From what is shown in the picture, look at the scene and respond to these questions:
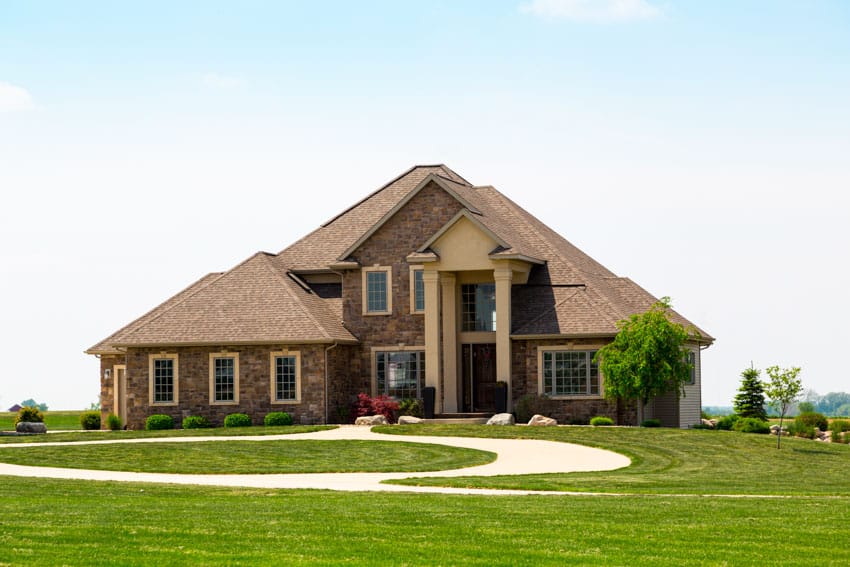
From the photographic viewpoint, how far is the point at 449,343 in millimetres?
45719

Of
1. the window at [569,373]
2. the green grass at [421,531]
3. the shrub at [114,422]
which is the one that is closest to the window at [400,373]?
the window at [569,373]

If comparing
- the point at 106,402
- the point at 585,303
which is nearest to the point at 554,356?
the point at 585,303

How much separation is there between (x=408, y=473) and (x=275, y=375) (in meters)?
17.2

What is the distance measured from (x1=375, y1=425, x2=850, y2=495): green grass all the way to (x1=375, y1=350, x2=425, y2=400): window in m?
5.92

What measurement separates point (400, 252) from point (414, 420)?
6983 millimetres

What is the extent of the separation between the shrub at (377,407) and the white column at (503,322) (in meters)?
4.06

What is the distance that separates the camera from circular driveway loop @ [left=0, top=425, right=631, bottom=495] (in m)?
25.2

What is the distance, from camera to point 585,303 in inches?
1759

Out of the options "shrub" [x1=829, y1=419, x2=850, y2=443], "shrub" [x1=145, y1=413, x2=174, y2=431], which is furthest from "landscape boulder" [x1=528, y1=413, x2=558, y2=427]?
"shrub" [x1=145, y1=413, x2=174, y2=431]

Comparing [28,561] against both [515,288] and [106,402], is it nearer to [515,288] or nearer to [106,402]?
[515,288]

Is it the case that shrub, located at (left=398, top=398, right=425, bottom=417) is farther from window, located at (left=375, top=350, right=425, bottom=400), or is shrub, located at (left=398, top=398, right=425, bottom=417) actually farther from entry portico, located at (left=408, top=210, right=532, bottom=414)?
window, located at (left=375, top=350, right=425, bottom=400)

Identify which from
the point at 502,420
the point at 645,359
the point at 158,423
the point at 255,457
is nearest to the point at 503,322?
the point at 502,420

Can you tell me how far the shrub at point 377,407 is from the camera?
44.8 metres

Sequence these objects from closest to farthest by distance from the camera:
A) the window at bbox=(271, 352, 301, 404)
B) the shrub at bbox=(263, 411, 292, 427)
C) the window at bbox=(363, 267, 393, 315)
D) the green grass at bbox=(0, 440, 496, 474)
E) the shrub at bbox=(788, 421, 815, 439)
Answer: the green grass at bbox=(0, 440, 496, 474) → the shrub at bbox=(263, 411, 292, 427) → the window at bbox=(271, 352, 301, 404) → the shrub at bbox=(788, 421, 815, 439) → the window at bbox=(363, 267, 393, 315)
